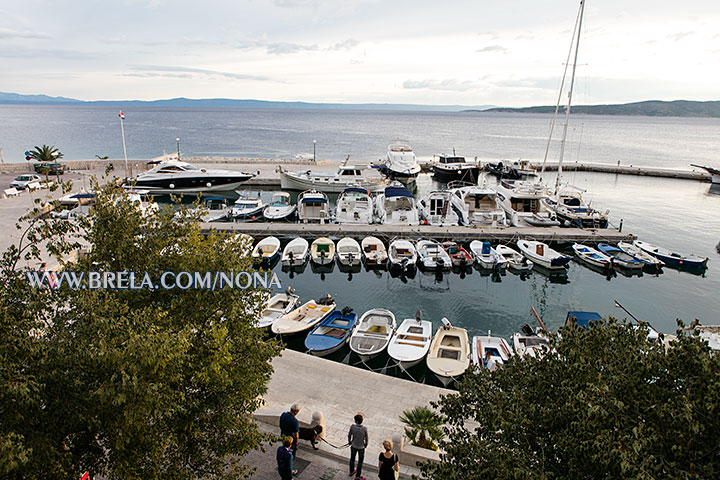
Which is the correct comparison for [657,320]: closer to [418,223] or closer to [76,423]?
[418,223]

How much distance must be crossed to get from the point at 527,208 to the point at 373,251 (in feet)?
53.4

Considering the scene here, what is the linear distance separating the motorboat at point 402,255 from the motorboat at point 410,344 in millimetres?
7846

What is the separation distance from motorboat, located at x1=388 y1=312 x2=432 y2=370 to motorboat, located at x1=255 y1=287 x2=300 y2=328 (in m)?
5.46

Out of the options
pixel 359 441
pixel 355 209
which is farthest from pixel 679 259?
pixel 359 441

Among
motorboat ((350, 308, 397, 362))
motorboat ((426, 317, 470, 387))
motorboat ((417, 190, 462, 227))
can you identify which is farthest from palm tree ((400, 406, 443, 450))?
motorboat ((417, 190, 462, 227))

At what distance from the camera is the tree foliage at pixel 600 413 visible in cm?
440

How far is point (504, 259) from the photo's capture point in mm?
27922

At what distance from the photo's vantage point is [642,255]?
2939cm

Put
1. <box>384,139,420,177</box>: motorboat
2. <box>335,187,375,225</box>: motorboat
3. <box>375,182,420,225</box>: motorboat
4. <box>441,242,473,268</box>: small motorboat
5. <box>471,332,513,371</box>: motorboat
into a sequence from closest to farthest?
<box>471,332,513,371</box>: motorboat → <box>441,242,473,268</box>: small motorboat → <box>375,182,420,225</box>: motorboat → <box>335,187,375,225</box>: motorboat → <box>384,139,420,177</box>: motorboat

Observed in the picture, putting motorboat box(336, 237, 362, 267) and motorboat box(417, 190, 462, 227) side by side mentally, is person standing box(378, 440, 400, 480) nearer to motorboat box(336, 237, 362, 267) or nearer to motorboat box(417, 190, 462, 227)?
motorboat box(336, 237, 362, 267)

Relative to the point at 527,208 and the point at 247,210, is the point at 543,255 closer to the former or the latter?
the point at 527,208

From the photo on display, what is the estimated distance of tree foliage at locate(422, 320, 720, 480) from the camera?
4398 mm

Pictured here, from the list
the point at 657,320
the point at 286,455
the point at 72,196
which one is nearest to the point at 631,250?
the point at 657,320

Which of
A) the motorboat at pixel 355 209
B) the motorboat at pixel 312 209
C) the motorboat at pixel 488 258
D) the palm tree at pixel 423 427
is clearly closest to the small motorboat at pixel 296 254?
the motorboat at pixel 312 209
